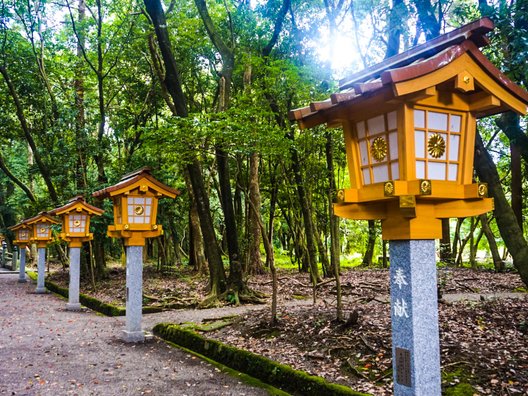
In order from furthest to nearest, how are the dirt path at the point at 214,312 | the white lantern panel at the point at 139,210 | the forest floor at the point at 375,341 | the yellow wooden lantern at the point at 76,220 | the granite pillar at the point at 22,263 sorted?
the granite pillar at the point at 22,263 < the yellow wooden lantern at the point at 76,220 < the dirt path at the point at 214,312 < the white lantern panel at the point at 139,210 < the forest floor at the point at 375,341

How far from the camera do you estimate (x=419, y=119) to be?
12.6 feet

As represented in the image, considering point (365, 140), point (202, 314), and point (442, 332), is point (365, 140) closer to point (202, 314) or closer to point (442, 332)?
point (442, 332)

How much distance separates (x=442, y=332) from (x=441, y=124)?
3804 millimetres

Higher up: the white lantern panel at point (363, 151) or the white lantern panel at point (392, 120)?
the white lantern panel at point (392, 120)

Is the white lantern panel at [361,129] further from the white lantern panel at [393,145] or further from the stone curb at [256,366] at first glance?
the stone curb at [256,366]

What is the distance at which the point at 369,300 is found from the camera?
9242 millimetres

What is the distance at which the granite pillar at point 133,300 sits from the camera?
29.0ft

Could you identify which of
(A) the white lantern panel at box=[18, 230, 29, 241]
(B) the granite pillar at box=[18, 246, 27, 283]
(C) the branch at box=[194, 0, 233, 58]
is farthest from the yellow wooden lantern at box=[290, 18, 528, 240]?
(B) the granite pillar at box=[18, 246, 27, 283]

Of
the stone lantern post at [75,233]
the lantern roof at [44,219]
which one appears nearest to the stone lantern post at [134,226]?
the stone lantern post at [75,233]

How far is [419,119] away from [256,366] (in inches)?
172

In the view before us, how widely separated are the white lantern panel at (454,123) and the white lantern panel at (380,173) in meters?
0.68

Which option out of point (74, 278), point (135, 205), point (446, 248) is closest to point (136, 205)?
point (135, 205)

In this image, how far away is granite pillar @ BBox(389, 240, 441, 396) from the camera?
3.79m

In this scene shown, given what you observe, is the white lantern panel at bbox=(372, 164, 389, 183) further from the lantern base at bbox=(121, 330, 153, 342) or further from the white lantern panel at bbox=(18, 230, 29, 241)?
the white lantern panel at bbox=(18, 230, 29, 241)
